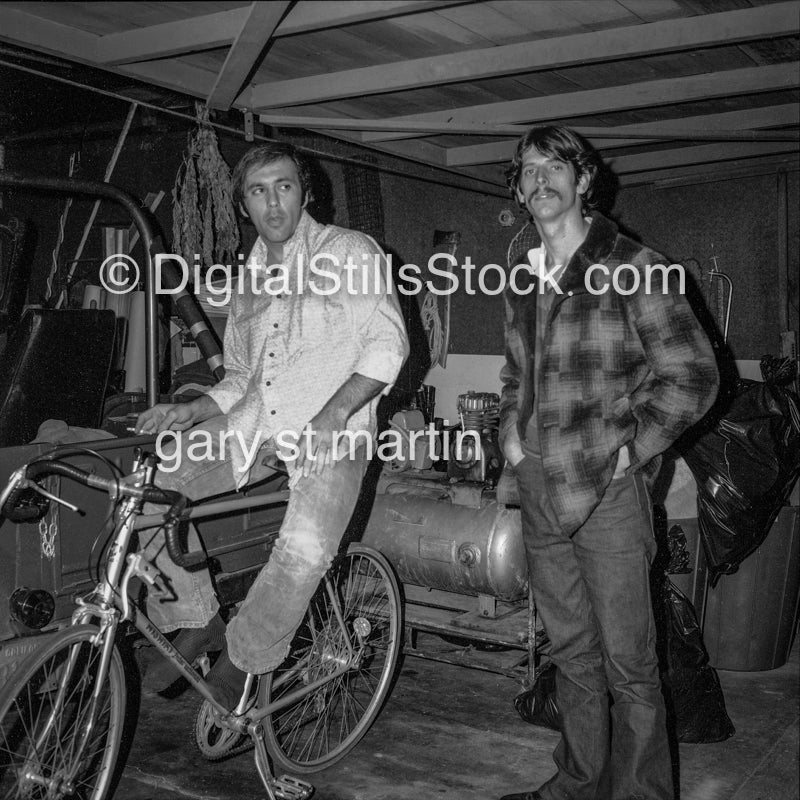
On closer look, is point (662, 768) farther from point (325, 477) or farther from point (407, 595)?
point (407, 595)

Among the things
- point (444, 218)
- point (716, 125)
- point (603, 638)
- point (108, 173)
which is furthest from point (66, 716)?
point (444, 218)

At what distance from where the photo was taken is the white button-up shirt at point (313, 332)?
9.14ft

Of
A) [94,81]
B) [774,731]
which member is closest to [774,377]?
[774,731]

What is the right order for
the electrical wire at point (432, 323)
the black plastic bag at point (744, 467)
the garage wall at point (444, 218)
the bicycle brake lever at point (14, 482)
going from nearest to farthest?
the bicycle brake lever at point (14, 482) < the black plastic bag at point (744, 467) < the garage wall at point (444, 218) < the electrical wire at point (432, 323)

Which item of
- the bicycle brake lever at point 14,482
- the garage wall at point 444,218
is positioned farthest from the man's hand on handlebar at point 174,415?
the garage wall at point 444,218

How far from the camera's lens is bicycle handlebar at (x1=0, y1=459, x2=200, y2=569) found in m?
2.21

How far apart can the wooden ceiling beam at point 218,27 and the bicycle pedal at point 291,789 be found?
2.71 meters

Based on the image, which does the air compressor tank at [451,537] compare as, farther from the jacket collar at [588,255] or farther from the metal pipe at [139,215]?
the jacket collar at [588,255]

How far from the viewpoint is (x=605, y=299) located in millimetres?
2459

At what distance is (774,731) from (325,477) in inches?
92.5

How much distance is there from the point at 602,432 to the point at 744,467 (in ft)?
5.78

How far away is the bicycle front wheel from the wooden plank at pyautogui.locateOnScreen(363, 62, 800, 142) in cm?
294

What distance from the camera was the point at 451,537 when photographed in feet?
13.3

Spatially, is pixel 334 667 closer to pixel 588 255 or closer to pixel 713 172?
pixel 588 255
